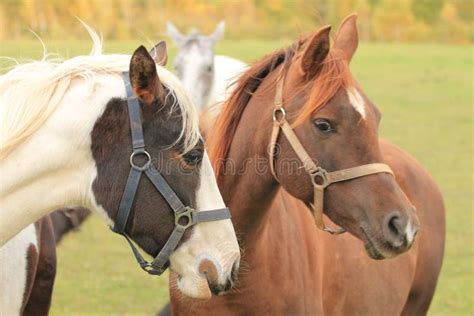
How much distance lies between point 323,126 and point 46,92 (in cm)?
134

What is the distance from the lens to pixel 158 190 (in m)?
2.93

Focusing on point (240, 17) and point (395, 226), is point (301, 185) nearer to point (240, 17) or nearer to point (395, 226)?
point (395, 226)

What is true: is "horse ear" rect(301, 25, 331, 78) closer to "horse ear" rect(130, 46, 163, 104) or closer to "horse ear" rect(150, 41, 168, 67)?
"horse ear" rect(150, 41, 168, 67)

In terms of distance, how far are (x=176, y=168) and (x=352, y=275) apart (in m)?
1.98

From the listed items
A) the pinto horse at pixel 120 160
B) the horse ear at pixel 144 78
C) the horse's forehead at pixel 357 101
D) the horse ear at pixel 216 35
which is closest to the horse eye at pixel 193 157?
the pinto horse at pixel 120 160

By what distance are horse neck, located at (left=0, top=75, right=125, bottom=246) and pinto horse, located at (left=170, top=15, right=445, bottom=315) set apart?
109cm

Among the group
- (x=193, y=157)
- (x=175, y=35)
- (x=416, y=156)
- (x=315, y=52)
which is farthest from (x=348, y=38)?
→ (x=416, y=156)

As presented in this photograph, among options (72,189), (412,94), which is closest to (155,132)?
(72,189)

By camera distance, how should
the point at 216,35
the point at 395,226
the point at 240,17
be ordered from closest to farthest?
the point at 395,226 → the point at 216,35 → the point at 240,17

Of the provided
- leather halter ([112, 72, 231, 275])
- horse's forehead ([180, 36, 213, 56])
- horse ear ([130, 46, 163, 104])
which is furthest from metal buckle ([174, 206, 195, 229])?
horse's forehead ([180, 36, 213, 56])

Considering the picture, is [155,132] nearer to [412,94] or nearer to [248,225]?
[248,225]

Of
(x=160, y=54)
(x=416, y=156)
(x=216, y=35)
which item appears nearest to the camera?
(x=160, y=54)

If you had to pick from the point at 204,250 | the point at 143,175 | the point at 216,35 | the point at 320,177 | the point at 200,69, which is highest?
the point at 143,175

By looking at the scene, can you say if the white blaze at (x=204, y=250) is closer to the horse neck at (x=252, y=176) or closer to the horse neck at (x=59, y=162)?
the horse neck at (x=59, y=162)
